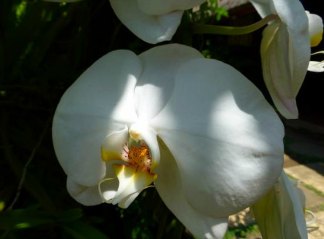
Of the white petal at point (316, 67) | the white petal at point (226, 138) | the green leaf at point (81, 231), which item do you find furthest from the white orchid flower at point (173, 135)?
the green leaf at point (81, 231)

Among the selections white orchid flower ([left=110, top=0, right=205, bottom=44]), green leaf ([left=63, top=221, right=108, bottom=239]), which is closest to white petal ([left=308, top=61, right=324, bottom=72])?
white orchid flower ([left=110, top=0, right=205, bottom=44])

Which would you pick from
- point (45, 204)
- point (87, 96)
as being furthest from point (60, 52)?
point (87, 96)

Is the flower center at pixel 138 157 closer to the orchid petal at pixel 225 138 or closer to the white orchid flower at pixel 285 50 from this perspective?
the orchid petal at pixel 225 138

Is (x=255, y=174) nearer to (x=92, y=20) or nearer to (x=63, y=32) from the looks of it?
(x=92, y=20)

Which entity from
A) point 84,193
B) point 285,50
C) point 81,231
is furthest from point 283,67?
point 81,231

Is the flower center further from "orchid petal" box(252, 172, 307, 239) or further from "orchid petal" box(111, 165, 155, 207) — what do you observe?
"orchid petal" box(252, 172, 307, 239)
